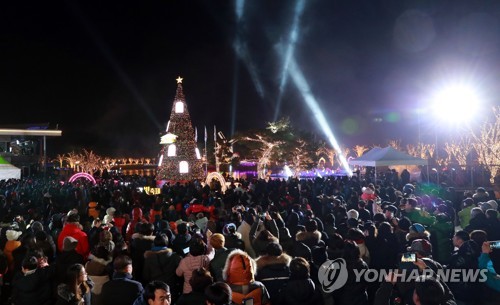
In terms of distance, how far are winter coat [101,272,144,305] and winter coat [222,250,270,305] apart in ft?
3.18

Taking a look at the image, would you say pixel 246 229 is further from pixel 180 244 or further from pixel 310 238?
pixel 310 238

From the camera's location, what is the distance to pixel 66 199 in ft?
50.1

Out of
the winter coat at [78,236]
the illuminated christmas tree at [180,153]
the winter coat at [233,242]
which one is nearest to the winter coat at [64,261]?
the winter coat at [78,236]

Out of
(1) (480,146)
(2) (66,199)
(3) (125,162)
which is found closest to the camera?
(2) (66,199)

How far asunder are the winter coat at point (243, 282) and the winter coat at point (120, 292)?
3.18 ft

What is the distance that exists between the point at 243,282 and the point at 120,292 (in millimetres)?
1287

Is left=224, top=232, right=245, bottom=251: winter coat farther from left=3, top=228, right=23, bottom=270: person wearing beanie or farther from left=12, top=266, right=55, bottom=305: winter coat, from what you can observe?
left=3, top=228, right=23, bottom=270: person wearing beanie

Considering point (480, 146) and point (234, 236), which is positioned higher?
point (480, 146)

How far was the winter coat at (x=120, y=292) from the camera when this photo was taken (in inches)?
173

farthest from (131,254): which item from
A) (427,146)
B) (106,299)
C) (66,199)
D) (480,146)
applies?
(427,146)

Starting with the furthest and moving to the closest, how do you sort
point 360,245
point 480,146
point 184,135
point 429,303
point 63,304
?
point 480,146
point 184,135
point 360,245
point 63,304
point 429,303

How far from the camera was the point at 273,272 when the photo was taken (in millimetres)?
5027

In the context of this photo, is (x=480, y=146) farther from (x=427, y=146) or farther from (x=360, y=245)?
(x=360, y=245)

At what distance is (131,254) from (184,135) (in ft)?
68.1
